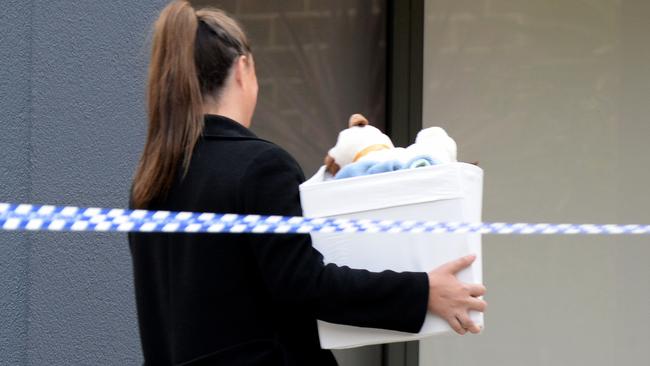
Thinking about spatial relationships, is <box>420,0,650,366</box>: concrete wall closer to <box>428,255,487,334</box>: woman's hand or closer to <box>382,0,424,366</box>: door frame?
<box>382,0,424,366</box>: door frame

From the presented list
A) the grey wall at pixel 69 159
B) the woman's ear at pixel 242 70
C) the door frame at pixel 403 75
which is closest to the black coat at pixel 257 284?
the woman's ear at pixel 242 70

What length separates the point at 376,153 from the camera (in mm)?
2691

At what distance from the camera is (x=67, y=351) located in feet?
13.2

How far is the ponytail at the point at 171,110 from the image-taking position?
2578 millimetres

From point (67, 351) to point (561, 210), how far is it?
8.54 ft

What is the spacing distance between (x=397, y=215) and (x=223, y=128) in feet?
1.43

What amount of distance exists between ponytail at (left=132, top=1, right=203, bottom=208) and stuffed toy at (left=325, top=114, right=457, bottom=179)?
1.18 ft

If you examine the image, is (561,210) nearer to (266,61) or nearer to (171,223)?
(266,61)

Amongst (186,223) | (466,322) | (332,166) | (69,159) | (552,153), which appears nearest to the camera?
(186,223)

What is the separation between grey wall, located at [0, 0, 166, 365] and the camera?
13.0ft

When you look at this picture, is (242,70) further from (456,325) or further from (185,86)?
(456,325)

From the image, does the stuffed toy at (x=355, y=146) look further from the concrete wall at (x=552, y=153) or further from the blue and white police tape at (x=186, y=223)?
the concrete wall at (x=552, y=153)

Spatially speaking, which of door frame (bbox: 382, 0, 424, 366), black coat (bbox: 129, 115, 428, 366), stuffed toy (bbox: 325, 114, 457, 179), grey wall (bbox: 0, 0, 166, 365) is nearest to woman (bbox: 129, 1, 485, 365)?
black coat (bbox: 129, 115, 428, 366)

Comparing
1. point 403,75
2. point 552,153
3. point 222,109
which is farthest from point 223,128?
point 552,153
